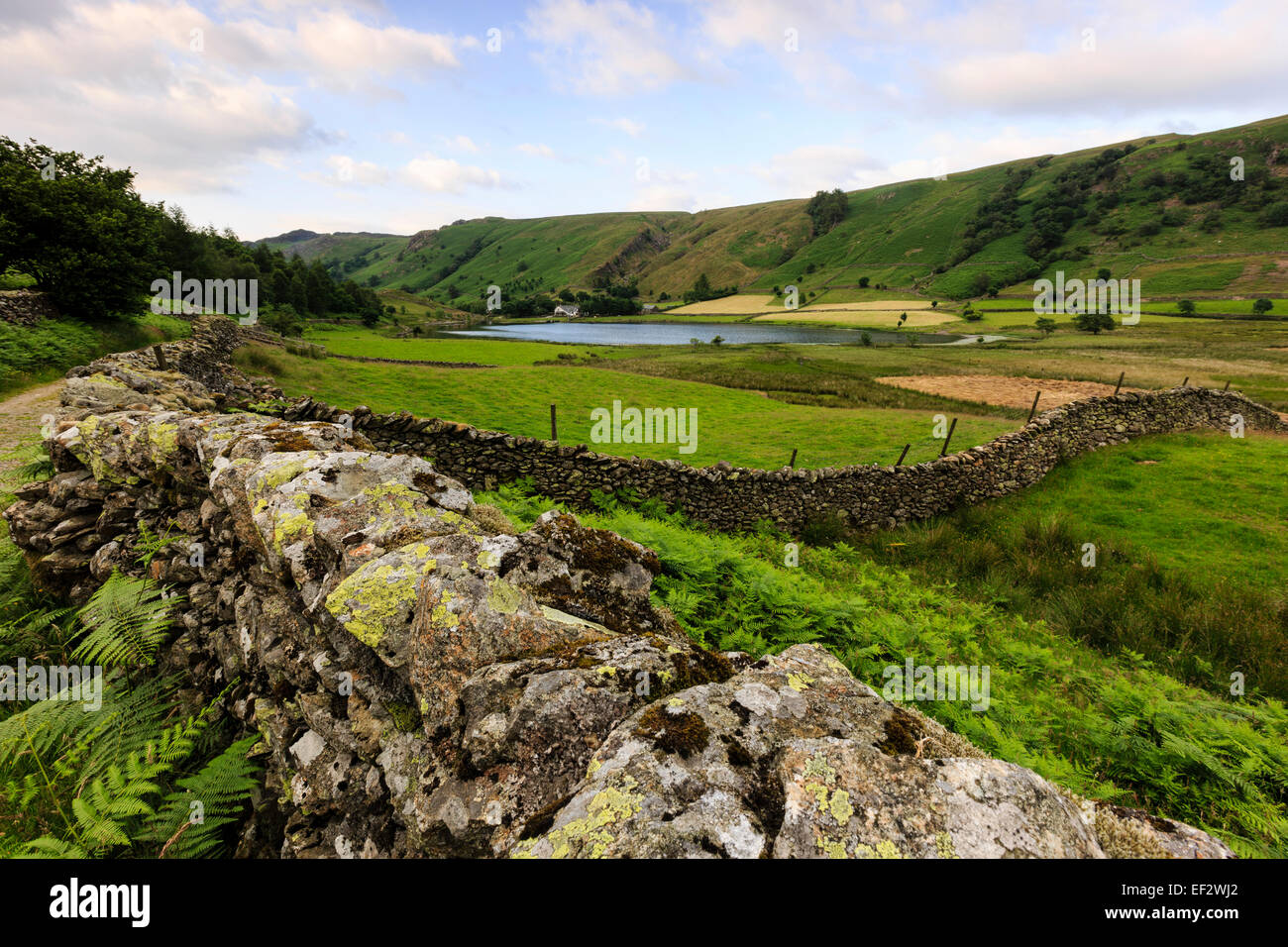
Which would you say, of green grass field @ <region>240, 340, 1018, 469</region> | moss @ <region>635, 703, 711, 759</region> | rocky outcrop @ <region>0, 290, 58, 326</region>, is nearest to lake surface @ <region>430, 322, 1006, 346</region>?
green grass field @ <region>240, 340, 1018, 469</region>

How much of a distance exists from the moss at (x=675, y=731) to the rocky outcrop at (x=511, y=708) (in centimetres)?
1

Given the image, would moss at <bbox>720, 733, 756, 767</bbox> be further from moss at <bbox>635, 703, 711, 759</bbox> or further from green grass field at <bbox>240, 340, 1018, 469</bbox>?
green grass field at <bbox>240, 340, 1018, 469</bbox>

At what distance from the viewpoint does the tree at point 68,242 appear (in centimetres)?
1977

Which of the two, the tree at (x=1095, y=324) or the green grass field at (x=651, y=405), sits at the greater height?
the tree at (x=1095, y=324)

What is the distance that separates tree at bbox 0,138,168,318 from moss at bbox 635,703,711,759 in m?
30.3

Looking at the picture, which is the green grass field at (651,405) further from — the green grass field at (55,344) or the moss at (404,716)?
the moss at (404,716)

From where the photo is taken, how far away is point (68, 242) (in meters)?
20.7

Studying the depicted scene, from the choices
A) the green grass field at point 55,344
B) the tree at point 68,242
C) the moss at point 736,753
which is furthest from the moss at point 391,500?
the tree at point 68,242

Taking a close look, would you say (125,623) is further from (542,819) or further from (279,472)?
(542,819)

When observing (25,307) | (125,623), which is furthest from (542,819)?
(25,307)

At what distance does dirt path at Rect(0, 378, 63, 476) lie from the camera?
33.7 feet
